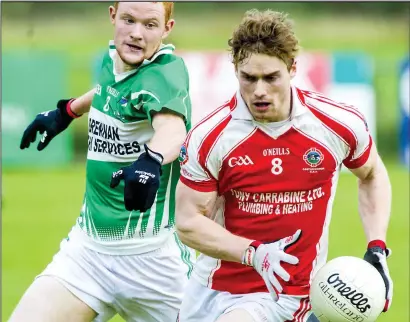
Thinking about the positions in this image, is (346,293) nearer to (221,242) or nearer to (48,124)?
(221,242)

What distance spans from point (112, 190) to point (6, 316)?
4051 millimetres

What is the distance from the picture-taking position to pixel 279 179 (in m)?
6.06

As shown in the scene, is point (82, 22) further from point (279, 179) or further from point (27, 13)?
point (279, 179)

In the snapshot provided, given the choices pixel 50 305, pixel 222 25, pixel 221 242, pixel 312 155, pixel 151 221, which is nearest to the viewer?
pixel 221 242

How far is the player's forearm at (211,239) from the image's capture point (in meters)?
5.91

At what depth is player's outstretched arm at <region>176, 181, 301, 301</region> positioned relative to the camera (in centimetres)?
571

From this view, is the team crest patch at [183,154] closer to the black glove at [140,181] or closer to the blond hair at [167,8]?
the black glove at [140,181]

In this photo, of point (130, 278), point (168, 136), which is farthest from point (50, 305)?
point (168, 136)

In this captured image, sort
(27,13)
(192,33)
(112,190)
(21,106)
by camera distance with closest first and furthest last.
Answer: (112,190) → (21,106) → (27,13) → (192,33)

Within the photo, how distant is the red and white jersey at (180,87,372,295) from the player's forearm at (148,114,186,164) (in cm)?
18

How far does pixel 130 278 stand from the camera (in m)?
6.83

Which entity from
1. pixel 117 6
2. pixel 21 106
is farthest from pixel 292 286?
pixel 21 106

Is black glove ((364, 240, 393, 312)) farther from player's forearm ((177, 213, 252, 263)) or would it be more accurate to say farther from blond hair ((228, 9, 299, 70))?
blond hair ((228, 9, 299, 70))

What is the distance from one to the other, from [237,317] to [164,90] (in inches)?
53.6
